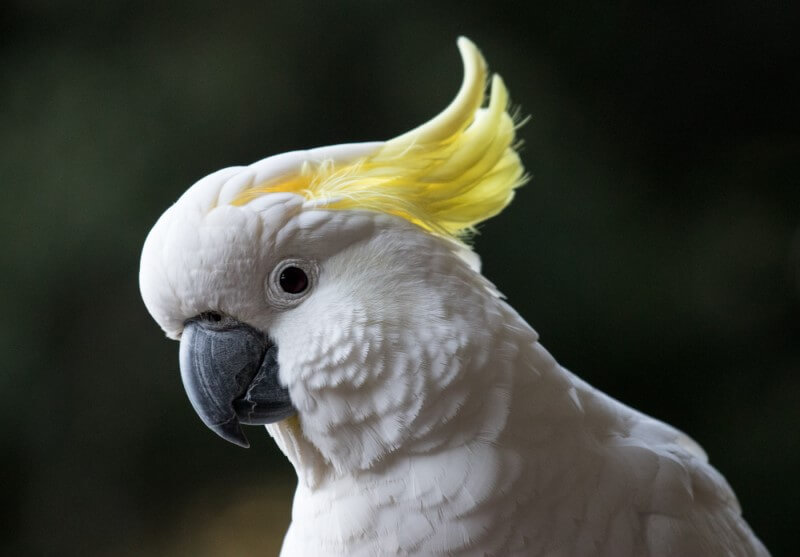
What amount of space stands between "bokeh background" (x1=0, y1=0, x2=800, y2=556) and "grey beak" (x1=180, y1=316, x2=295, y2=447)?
103 centimetres

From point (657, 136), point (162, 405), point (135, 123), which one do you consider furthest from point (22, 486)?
point (657, 136)

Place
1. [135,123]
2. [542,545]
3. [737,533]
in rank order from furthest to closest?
[135,123] → [737,533] → [542,545]

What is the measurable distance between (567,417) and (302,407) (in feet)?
1.09

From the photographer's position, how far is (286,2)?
6.70ft

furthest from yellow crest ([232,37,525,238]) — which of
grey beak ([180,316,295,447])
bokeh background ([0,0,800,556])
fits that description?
bokeh background ([0,0,800,556])

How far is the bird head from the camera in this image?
38.7 inches

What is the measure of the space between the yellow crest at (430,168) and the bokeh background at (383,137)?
3.19ft

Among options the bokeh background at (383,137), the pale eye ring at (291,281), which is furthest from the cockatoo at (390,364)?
the bokeh background at (383,137)

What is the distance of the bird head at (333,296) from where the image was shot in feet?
3.22

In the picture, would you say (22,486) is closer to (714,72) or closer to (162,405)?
(162,405)

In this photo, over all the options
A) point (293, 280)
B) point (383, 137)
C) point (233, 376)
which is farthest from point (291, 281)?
point (383, 137)

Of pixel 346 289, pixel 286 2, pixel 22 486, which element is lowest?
pixel 22 486

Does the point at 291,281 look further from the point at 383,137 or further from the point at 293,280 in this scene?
the point at 383,137

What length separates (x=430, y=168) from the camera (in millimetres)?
1077
